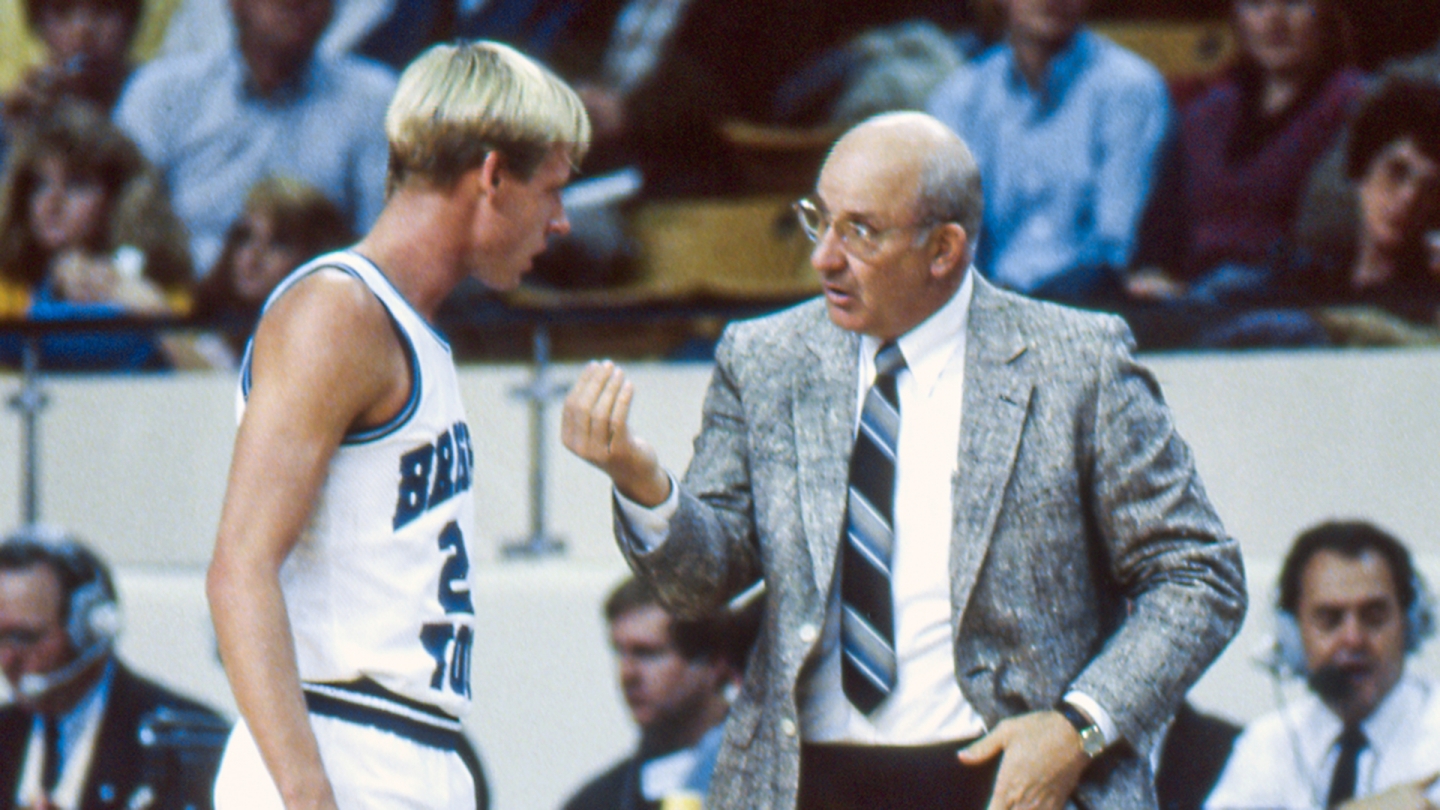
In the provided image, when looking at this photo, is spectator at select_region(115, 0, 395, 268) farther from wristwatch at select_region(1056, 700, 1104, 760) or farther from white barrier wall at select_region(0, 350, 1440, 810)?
wristwatch at select_region(1056, 700, 1104, 760)

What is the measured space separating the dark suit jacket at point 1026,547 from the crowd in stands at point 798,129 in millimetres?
1793

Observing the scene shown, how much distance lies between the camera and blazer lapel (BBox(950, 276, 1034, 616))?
6.79 ft

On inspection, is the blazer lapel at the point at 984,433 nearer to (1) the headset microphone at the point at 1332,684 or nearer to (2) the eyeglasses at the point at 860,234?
(2) the eyeglasses at the point at 860,234

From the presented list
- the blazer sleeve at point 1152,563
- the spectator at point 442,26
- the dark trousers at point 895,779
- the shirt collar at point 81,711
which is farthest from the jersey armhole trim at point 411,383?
the spectator at point 442,26

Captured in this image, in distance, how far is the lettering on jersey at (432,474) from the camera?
1.79 meters

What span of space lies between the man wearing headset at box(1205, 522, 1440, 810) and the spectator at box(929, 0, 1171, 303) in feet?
3.42

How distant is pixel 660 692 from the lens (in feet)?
12.4

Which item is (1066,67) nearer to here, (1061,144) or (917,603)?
(1061,144)

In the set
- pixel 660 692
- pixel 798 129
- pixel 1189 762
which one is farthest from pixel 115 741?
pixel 798 129

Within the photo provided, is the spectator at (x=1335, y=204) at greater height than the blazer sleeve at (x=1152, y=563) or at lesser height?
lesser

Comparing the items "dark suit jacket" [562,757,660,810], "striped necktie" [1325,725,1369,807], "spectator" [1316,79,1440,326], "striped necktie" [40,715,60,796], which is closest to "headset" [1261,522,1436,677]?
"striped necktie" [1325,725,1369,807]

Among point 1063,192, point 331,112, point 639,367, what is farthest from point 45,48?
point 1063,192

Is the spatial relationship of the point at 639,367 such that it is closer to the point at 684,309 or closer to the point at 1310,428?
the point at 684,309

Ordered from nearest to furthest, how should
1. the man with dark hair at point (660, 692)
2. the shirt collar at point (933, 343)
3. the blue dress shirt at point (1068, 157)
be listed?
the shirt collar at point (933, 343) → the man with dark hair at point (660, 692) → the blue dress shirt at point (1068, 157)
